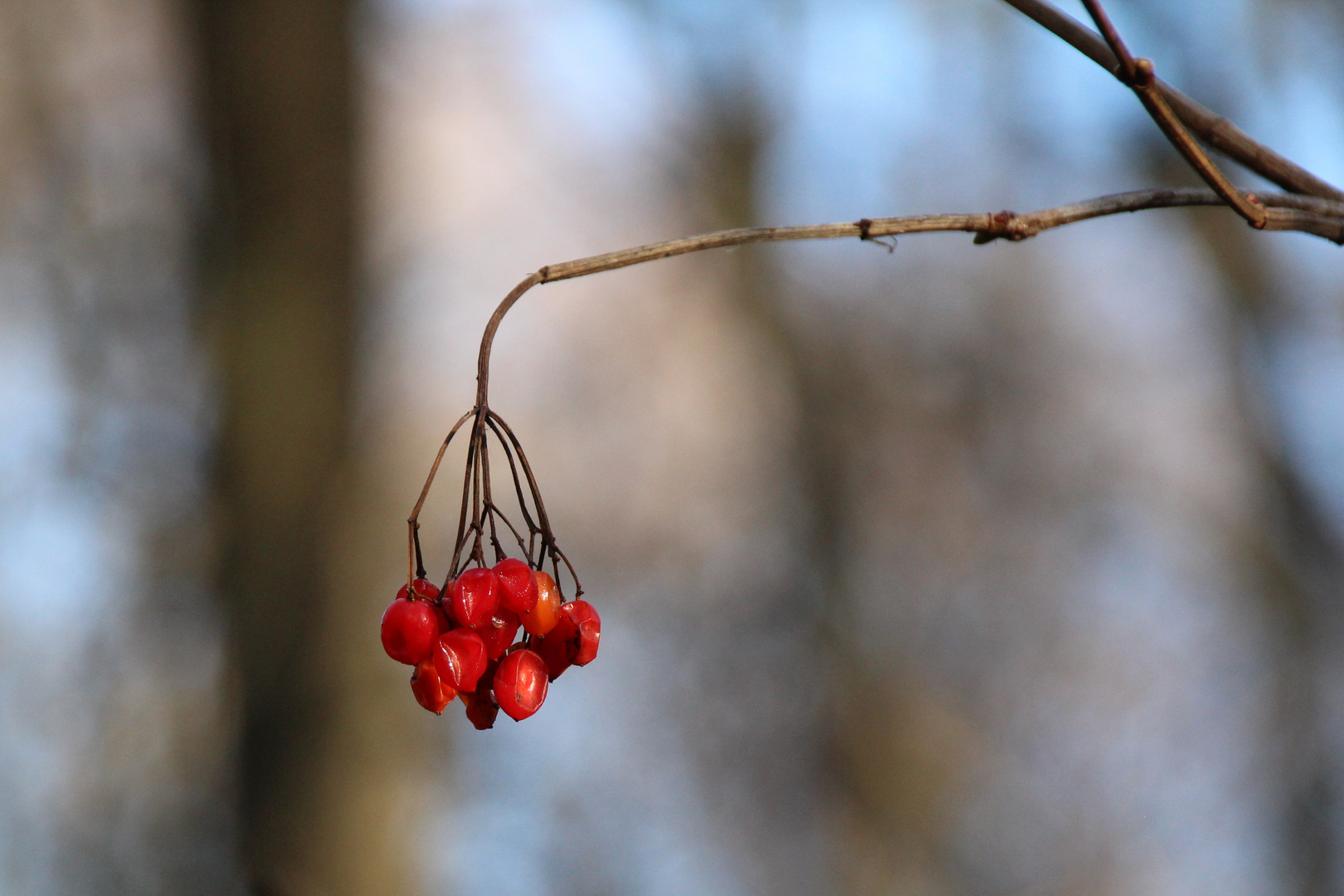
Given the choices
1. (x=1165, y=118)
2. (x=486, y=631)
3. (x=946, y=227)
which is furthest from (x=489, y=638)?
(x=1165, y=118)

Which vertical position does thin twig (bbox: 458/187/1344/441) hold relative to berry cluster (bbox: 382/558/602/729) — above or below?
above

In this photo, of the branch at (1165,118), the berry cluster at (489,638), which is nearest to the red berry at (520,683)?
the berry cluster at (489,638)

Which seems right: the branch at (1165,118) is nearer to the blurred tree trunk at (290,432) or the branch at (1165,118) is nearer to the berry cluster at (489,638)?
the berry cluster at (489,638)

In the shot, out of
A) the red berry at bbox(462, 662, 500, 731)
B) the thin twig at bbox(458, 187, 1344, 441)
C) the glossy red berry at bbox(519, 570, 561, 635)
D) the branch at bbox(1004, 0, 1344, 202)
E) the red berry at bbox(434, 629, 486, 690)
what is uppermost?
the branch at bbox(1004, 0, 1344, 202)

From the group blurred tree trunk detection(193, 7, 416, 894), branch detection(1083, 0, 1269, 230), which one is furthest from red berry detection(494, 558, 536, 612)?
blurred tree trunk detection(193, 7, 416, 894)

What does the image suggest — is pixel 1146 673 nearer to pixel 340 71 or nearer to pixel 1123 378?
pixel 1123 378

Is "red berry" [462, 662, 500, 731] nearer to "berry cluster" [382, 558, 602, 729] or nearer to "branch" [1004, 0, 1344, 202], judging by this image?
"berry cluster" [382, 558, 602, 729]

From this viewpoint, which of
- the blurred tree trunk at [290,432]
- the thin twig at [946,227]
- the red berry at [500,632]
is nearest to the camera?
the thin twig at [946,227]
